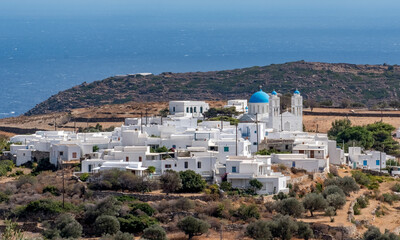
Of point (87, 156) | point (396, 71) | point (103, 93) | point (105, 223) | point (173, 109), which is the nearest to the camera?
point (105, 223)

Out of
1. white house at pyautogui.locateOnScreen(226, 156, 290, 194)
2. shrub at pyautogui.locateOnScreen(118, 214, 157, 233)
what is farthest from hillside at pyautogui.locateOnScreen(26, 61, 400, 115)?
shrub at pyautogui.locateOnScreen(118, 214, 157, 233)

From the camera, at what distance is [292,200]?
36.6 meters

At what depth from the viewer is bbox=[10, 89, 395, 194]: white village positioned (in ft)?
131

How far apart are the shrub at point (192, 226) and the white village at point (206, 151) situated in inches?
162

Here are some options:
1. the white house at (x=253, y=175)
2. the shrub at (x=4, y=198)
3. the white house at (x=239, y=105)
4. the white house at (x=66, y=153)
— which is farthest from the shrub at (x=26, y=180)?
the white house at (x=239, y=105)

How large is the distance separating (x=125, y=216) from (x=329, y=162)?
43.2 ft

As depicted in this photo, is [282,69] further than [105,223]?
Yes

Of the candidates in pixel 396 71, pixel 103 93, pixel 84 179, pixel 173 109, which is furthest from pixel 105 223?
pixel 396 71

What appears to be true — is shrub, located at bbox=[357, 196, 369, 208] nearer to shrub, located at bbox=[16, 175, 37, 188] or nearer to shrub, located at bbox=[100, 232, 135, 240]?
→ shrub, located at bbox=[100, 232, 135, 240]

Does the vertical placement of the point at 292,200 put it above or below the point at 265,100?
below

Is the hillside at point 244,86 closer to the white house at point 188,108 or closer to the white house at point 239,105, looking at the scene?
the white house at point 239,105

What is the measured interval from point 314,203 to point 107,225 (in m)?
7.46

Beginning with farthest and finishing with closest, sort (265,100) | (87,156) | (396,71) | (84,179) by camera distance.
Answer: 1. (396,71)
2. (265,100)
3. (87,156)
4. (84,179)

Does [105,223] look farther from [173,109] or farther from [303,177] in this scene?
[173,109]
